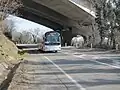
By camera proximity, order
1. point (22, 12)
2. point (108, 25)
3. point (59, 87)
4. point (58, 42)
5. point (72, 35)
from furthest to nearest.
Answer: point (72, 35), point (22, 12), point (108, 25), point (58, 42), point (59, 87)

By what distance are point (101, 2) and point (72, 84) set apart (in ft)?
158

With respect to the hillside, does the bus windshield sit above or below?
above

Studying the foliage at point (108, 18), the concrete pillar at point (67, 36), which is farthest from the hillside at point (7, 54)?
the concrete pillar at point (67, 36)

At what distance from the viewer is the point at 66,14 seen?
7412cm

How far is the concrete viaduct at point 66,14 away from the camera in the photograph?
63.5 metres

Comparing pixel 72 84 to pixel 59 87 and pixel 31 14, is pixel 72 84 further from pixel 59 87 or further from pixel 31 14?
pixel 31 14

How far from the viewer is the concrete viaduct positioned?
208ft

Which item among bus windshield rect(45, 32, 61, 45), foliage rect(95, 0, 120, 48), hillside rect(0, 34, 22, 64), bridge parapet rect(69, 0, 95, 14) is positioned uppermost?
bridge parapet rect(69, 0, 95, 14)

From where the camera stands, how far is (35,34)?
5079 inches

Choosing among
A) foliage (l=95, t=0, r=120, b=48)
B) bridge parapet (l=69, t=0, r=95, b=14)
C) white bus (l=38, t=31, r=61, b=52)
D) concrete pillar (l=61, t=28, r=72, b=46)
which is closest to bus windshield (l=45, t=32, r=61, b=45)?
white bus (l=38, t=31, r=61, b=52)

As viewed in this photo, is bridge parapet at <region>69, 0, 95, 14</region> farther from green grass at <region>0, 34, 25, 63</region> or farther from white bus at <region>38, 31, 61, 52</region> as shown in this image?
green grass at <region>0, 34, 25, 63</region>

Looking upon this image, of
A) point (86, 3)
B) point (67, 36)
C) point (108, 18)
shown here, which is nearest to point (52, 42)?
point (108, 18)

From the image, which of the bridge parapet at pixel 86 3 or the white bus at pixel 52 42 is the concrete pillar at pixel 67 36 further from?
the white bus at pixel 52 42

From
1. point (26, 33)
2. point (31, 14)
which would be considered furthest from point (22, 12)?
point (26, 33)
